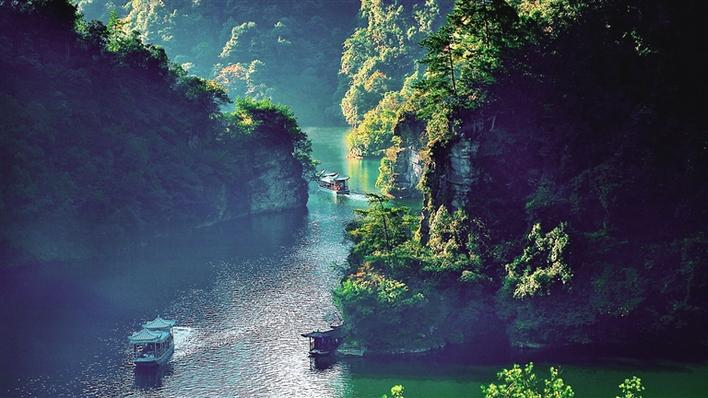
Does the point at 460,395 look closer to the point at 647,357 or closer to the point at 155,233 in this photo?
the point at 647,357

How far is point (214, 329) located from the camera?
73000 mm

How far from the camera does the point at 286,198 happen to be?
4712 inches

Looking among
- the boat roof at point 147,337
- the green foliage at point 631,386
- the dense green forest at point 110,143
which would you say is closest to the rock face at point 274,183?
the dense green forest at point 110,143

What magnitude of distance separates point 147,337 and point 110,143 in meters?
41.2

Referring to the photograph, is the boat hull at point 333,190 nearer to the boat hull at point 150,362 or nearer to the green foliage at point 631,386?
the boat hull at point 150,362

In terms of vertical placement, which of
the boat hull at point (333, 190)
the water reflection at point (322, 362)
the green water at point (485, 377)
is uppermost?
the boat hull at point (333, 190)

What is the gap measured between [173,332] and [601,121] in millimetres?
34010

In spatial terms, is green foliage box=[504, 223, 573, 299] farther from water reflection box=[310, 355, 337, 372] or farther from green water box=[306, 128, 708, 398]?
water reflection box=[310, 355, 337, 372]

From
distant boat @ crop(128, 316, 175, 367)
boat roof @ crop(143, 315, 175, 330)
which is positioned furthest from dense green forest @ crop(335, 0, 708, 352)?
distant boat @ crop(128, 316, 175, 367)

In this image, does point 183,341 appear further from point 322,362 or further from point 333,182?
point 333,182

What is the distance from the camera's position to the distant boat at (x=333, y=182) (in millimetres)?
127875

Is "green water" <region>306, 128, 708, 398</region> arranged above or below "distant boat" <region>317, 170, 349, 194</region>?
below

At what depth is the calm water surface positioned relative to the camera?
6238 centimetres

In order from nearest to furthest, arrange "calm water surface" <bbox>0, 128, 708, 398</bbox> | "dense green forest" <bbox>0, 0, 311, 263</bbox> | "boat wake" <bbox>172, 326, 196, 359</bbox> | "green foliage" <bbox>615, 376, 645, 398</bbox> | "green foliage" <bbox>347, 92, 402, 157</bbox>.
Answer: "green foliage" <bbox>615, 376, 645, 398</bbox>
"calm water surface" <bbox>0, 128, 708, 398</bbox>
"boat wake" <bbox>172, 326, 196, 359</bbox>
"dense green forest" <bbox>0, 0, 311, 263</bbox>
"green foliage" <bbox>347, 92, 402, 157</bbox>
